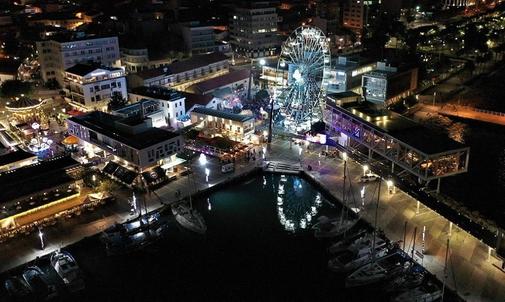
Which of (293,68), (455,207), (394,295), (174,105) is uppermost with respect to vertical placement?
(293,68)

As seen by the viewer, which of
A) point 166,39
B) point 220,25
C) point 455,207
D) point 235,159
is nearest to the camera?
point 455,207

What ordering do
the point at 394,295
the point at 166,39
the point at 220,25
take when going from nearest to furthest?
the point at 394,295 → the point at 166,39 → the point at 220,25

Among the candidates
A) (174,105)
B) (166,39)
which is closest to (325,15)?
(166,39)

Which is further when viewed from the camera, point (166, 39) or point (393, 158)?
point (166, 39)

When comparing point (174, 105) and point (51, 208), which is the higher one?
point (174, 105)

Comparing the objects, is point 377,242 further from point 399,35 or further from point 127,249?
point 399,35

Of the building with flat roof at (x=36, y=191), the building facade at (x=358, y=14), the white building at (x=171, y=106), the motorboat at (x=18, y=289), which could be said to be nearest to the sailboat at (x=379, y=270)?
the motorboat at (x=18, y=289)

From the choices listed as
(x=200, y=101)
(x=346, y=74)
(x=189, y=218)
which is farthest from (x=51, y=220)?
(x=346, y=74)
